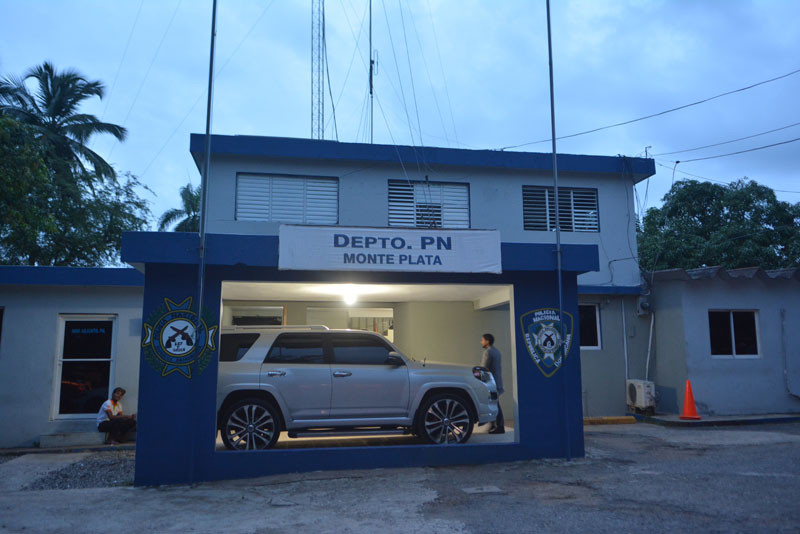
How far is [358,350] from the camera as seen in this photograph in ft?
31.2

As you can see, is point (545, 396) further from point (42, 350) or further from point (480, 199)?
point (42, 350)

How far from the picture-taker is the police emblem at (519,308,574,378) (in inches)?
363

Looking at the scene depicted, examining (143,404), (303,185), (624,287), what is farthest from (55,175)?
(624,287)

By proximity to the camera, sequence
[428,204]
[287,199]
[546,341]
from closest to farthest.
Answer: [546,341] → [287,199] → [428,204]

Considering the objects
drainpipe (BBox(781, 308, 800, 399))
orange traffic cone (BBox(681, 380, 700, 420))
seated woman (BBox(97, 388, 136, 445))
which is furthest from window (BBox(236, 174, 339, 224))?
drainpipe (BBox(781, 308, 800, 399))

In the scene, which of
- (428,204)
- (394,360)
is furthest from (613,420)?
(394,360)

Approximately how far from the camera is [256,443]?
883 centimetres

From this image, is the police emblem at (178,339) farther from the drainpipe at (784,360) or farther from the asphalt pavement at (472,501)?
the drainpipe at (784,360)

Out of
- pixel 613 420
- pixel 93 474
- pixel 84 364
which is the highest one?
pixel 84 364

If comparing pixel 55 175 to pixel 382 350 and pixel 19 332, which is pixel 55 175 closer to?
pixel 19 332

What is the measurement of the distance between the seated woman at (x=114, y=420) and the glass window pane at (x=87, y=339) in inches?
45.4

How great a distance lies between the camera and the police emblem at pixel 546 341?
9.22 meters

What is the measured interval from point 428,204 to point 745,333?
7.97 m

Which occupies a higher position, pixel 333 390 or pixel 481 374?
pixel 481 374
